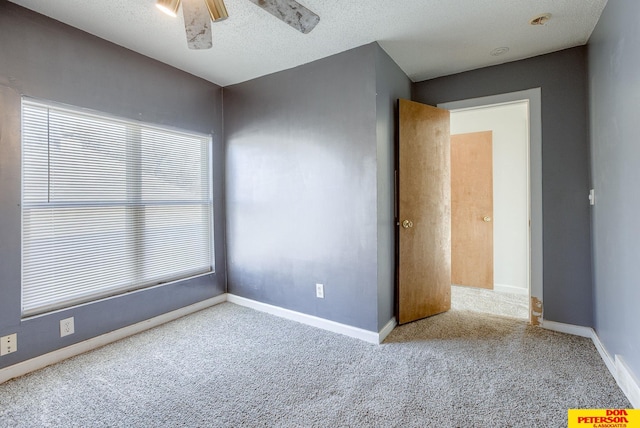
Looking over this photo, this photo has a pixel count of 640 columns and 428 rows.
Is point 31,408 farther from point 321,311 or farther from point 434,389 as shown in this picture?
point 434,389

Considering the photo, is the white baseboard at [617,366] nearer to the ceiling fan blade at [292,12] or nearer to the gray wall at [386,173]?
the gray wall at [386,173]

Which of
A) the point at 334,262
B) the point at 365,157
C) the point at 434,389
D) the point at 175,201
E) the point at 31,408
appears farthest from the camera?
the point at 175,201

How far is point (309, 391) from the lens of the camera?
1819mm

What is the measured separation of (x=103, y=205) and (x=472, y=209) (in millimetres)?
4094

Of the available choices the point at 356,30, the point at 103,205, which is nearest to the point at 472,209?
the point at 356,30

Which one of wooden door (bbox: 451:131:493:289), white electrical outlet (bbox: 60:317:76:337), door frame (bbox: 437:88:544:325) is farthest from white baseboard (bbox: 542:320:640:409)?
white electrical outlet (bbox: 60:317:76:337)

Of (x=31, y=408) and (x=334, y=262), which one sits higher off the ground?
(x=334, y=262)

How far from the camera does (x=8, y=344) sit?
196cm

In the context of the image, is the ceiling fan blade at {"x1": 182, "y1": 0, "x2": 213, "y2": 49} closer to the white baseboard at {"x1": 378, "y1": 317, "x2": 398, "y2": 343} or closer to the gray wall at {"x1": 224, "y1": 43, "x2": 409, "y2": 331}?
the gray wall at {"x1": 224, "y1": 43, "x2": 409, "y2": 331}

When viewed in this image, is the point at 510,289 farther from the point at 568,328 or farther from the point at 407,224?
the point at 407,224

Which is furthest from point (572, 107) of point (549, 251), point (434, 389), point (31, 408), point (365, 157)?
point (31, 408)

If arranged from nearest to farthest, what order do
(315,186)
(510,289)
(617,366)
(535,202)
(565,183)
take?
(617,366) → (565,183) → (535,202) → (315,186) → (510,289)

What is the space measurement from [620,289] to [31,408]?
3565mm

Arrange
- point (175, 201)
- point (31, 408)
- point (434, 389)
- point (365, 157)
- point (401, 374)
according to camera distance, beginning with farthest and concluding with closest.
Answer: point (175, 201), point (365, 157), point (401, 374), point (434, 389), point (31, 408)
